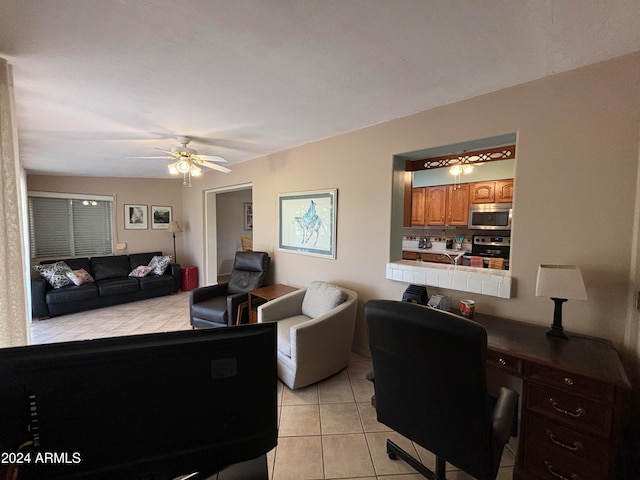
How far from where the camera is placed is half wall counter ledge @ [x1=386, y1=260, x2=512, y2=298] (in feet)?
6.49

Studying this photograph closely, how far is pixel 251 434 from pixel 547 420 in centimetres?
153

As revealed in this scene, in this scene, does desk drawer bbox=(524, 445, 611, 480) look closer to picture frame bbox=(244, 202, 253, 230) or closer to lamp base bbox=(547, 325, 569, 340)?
lamp base bbox=(547, 325, 569, 340)

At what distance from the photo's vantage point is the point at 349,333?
8.61 ft

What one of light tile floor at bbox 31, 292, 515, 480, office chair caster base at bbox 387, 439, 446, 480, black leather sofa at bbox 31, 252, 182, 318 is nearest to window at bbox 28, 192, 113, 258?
black leather sofa at bbox 31, 252, 182, 318

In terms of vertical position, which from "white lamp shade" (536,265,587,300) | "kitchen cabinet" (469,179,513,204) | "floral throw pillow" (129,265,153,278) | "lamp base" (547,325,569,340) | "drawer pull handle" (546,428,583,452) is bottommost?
"drawer pull handle" (546,428,583,452)

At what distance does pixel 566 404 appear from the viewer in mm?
1335

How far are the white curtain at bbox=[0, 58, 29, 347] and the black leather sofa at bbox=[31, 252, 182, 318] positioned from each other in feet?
11.2

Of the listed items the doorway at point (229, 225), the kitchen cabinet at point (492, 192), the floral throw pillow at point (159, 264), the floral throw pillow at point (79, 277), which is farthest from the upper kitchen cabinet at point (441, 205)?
the floral throw pillow at point (79, 277)

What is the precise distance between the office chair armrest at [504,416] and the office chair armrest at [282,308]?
6.56 feet

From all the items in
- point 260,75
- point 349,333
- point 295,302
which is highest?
point 260,75

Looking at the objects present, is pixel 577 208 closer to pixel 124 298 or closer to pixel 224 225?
pixel 124 298

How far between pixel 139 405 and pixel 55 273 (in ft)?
17.2

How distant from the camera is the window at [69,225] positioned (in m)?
4.87

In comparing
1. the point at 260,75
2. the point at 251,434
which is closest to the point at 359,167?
the point at 260,75
